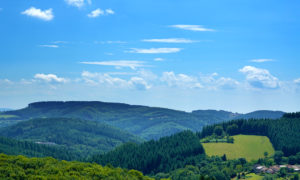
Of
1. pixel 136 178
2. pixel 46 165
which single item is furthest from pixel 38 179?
pixel 136 178

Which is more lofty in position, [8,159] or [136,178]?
[8,159]

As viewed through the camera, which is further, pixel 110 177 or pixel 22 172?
pixel 110 177

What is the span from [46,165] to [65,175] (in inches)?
805

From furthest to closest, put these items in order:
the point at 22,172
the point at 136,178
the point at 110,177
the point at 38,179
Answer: the point at 136,178
the point at 110,177
the point at 22,172
the point at 38,179

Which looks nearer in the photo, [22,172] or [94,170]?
[22,172]

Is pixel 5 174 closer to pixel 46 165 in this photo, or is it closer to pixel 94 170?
pixel 46 165

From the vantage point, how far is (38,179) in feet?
454

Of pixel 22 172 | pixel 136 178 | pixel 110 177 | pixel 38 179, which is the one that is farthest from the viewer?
pixel 136 178

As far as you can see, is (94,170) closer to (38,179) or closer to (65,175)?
(65,175)

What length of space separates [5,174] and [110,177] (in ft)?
155

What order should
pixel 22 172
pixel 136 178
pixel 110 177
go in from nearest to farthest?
1. pixel 22 172
2. pixel 110 177
3. pixel 136 178

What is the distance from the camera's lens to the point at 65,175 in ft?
492

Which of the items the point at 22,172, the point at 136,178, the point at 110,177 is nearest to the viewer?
the point at 22,172

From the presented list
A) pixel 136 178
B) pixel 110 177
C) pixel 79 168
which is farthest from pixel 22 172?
pixel 136 178
